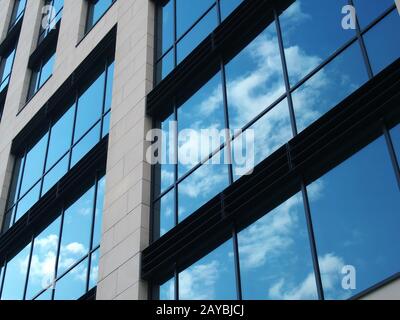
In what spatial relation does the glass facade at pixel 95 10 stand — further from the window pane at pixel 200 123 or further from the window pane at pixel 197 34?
the window pane at pixel 200 123

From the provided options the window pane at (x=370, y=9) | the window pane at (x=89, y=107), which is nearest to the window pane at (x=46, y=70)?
the window pane at (x=89, y=107)

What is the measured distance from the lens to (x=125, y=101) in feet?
69.0

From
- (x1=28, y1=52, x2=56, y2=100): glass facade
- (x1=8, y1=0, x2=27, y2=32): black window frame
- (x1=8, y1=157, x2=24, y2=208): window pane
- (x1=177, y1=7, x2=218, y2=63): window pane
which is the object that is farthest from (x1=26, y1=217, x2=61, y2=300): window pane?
(x1=8, y1=0, x2=27, y2=32): black window frame

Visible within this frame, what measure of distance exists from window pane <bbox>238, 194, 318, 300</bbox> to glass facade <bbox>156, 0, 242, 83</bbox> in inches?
288

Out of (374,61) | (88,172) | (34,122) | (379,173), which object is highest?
(34,122)

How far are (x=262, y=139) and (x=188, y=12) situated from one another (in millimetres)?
6997

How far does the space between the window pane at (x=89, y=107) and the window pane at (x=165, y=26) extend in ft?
10.2

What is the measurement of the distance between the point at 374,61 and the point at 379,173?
256 cm

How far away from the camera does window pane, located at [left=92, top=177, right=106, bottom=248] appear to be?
64.8 feet

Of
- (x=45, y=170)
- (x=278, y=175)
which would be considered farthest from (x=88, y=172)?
(x=278, y=175)

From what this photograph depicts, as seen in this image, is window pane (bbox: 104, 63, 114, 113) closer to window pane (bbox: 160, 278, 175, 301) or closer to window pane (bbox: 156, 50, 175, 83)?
window pane (bbox: 156, 50, 175, 83)

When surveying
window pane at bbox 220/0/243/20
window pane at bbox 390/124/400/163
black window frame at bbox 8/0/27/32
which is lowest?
window pane at bbox 390/124/400/163

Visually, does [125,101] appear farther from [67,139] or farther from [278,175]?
[278,175]

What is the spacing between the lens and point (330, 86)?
49.2ft
